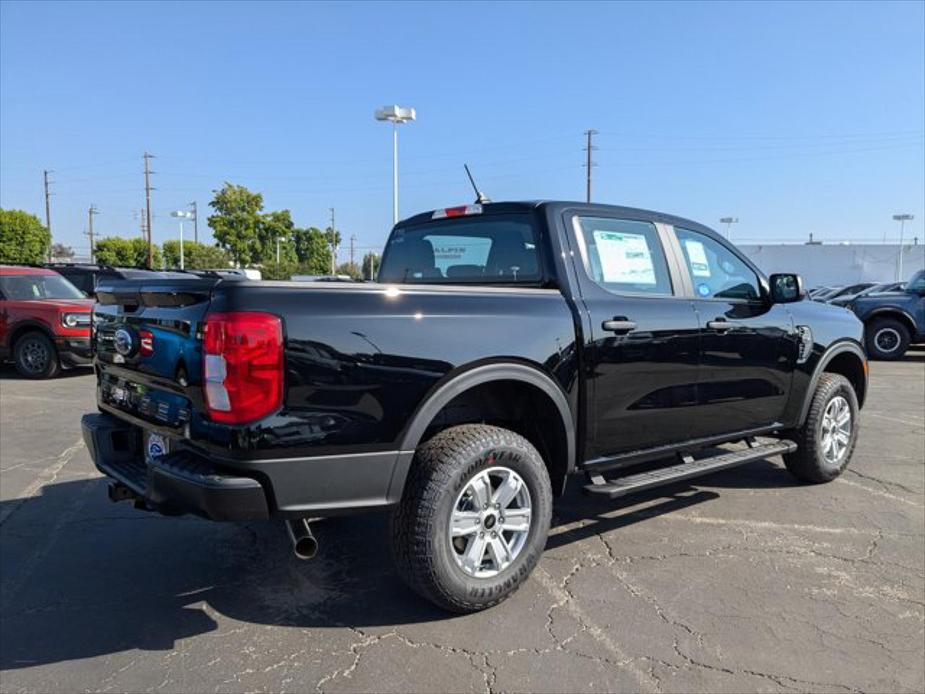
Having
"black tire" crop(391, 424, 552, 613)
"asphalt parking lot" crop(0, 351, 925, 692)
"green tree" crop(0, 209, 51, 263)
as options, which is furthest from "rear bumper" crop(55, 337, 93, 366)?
"green tree" crop(0, 209, 51, 263)

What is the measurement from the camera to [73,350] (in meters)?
11.0

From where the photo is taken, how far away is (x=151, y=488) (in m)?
2.99

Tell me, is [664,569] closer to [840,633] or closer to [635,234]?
[840,633]

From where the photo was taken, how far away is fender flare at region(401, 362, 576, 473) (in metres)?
3.02

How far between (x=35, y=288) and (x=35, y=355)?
3.66 feet

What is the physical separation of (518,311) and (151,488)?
179cm

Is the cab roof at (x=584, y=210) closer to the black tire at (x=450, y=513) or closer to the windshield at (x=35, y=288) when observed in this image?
the black tire at (x=450, y=513)

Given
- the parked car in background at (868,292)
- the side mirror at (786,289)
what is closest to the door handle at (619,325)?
the side mirror at (786,289)

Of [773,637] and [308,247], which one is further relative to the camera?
[308,247]

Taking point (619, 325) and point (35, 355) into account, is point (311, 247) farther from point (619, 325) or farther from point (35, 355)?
point (619, 325)

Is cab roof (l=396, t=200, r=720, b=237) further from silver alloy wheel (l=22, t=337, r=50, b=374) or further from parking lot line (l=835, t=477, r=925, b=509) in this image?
silver alloy wheel (l=22, t=337, r=50, b=374)

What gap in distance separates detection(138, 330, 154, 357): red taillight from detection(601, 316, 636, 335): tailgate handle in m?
2.17

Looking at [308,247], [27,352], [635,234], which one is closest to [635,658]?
[635,234]

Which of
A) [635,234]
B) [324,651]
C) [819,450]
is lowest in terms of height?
[324,651]
